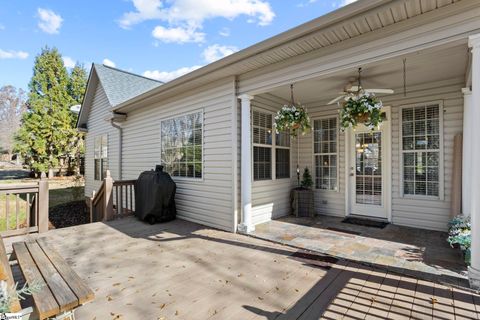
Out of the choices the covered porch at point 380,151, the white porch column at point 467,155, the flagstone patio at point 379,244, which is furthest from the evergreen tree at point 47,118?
the white porch column at point 467,155

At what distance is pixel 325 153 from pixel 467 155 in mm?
2578

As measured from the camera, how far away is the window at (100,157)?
918cm

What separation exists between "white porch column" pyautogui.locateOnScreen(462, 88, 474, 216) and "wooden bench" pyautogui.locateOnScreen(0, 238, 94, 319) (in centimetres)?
521

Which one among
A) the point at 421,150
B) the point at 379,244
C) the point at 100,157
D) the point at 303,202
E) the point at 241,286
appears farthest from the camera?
the point at 100,157

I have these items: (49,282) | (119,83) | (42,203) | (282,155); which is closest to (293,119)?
(282,155)

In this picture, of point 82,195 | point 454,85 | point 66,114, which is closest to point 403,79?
point 454,85

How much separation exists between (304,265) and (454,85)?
13.7 ft

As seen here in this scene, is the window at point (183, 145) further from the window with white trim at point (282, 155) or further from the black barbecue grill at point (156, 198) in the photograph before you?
the window with white trim at point (282, 155)

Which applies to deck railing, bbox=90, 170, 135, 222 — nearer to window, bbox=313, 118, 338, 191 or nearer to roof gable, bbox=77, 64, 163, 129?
roof gable, bbox=77, 64, 163, 129

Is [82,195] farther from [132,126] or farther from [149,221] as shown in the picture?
[149,221]

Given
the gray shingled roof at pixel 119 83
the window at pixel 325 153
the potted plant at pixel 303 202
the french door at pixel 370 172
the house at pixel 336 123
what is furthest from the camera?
the gray shingled roof at pixel 119 83

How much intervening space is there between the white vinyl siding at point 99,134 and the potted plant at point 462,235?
8.52 m

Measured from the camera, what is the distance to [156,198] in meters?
5.30

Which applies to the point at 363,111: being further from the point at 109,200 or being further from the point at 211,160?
the point at 109,200
